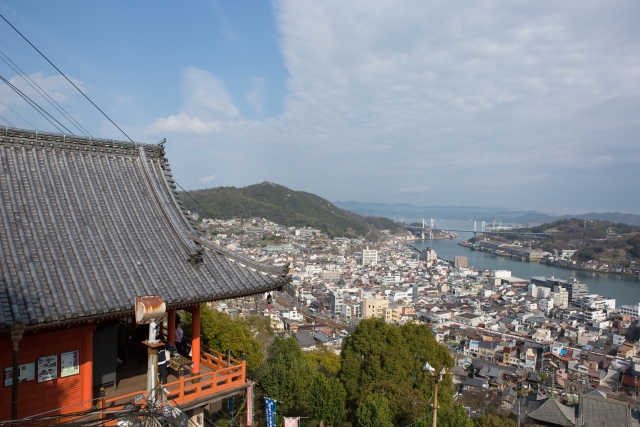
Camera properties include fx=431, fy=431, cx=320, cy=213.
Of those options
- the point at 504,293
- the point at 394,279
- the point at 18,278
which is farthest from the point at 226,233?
Result: the point at 18,278

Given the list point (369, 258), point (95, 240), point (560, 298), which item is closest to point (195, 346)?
point (95, 240)

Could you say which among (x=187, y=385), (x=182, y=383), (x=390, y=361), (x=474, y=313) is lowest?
(x=474, y=313)

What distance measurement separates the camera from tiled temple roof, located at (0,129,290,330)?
12.5ft

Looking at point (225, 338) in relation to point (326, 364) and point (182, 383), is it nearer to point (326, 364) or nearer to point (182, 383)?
point (182, 383)

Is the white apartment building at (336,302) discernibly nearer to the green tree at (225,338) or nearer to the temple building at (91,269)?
the green tree at (225,338)

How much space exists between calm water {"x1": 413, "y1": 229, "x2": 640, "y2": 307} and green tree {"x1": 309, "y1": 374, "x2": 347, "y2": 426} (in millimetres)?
52617

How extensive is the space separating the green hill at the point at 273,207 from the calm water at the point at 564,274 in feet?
83.6

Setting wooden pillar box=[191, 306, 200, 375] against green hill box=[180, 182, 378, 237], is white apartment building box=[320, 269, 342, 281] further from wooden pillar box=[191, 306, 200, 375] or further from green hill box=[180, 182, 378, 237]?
wooden pillar box=[191, 306, 200, 375]

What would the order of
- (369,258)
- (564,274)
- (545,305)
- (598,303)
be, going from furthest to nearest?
1. (369,258)
2. (564,274)
3. (545,305)
4. (598,303)

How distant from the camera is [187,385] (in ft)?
15.5

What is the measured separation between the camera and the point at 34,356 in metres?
3.94

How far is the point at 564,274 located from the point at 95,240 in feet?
255

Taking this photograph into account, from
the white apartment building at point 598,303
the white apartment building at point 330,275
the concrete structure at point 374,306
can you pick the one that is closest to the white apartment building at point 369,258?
the white apartment building at point 330,275

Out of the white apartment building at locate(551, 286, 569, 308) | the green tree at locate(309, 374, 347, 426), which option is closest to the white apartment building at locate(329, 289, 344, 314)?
the white apartment building at locate(551, 286, 569, 308)
